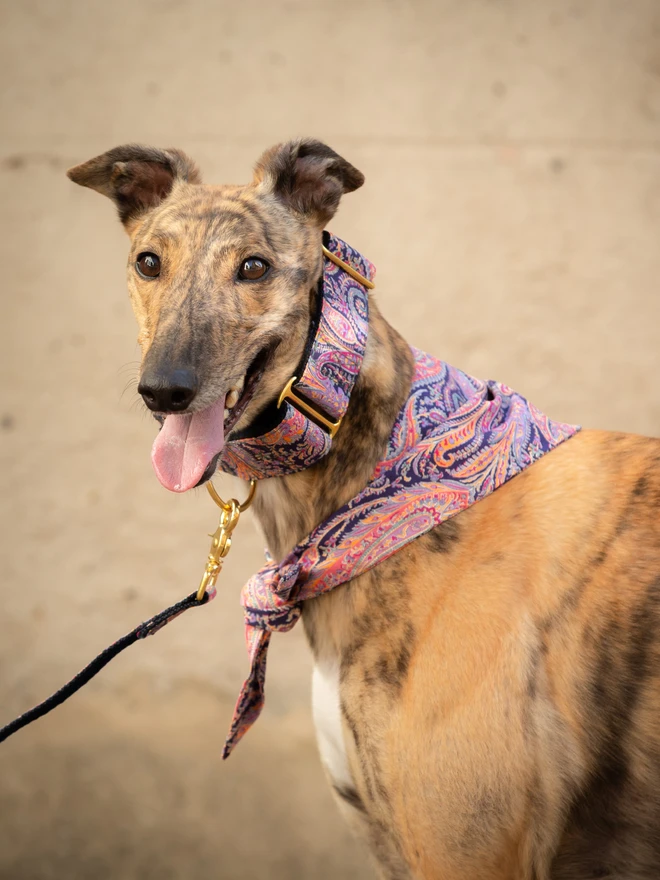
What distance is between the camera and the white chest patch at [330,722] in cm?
150

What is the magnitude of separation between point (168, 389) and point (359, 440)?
1.25ft

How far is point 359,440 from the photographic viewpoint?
1.46 m

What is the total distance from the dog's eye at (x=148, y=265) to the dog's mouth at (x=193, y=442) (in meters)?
0.27

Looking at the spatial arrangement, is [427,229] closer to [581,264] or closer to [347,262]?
[581,264]

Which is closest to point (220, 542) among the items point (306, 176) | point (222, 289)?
point (222, 289)

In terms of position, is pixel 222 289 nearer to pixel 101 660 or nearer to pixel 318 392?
pixel 318 392

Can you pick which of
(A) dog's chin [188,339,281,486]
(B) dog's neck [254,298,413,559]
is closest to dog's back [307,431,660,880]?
(B) dog's neck [254,298,413,559]

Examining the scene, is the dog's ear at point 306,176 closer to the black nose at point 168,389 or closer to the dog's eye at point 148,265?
the dog's eye at point 148,265

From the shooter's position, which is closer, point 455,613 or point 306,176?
point 455,613

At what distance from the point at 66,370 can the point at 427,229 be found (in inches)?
63.2

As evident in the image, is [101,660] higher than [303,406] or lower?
lower

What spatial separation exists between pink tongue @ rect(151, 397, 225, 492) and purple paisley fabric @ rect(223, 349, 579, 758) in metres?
0.29

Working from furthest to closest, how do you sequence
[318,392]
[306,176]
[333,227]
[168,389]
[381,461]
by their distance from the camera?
[333,227]
[306,176]
[381,461]
[318,392]
[168,389]

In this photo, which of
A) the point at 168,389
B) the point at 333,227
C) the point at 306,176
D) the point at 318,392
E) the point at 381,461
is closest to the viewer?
the point at 168,389
